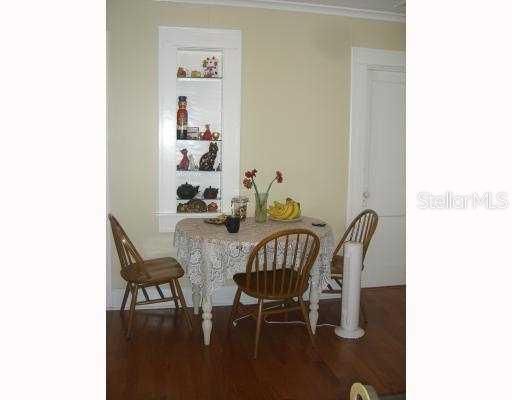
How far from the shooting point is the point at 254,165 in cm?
356

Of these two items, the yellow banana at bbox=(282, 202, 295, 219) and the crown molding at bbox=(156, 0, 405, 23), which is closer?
the yellow banana at bbox=(282, 202, 295, 219)

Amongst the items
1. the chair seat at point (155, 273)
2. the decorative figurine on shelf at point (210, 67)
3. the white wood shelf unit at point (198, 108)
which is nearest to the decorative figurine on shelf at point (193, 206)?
the white wood shelf unit at point (198, 108)

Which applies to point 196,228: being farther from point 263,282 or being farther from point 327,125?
point 327,125

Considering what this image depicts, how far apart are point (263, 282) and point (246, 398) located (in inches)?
27.9

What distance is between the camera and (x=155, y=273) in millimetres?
2848

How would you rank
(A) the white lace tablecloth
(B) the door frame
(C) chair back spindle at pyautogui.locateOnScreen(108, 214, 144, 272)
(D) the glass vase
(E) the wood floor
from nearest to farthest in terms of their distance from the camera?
1. (E) the wood floor
2. (A) the white lace tablecloth
3. (C) chair back spindle at pyautogui.locateOnScreen(108, 214, 144, 272)
4. (D) the glass vase
5. (B) the door frame

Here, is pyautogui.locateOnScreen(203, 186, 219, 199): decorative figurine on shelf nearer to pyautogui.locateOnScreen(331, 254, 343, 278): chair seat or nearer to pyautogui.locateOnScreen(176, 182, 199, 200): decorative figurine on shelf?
pyautogui.locateOnScreen(176, 182, 199, 200): decorative figurine on shelf

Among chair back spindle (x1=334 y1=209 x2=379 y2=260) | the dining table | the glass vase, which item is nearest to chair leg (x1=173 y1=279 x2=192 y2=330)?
the dining table

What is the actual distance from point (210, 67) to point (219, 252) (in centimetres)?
176

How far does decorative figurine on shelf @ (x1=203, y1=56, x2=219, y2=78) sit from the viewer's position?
3520 millimetres

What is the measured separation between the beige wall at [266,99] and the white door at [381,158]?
0.12m

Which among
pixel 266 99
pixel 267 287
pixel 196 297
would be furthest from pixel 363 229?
pixel 196 297

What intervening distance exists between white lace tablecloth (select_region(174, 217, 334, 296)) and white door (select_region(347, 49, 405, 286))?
112 cm
